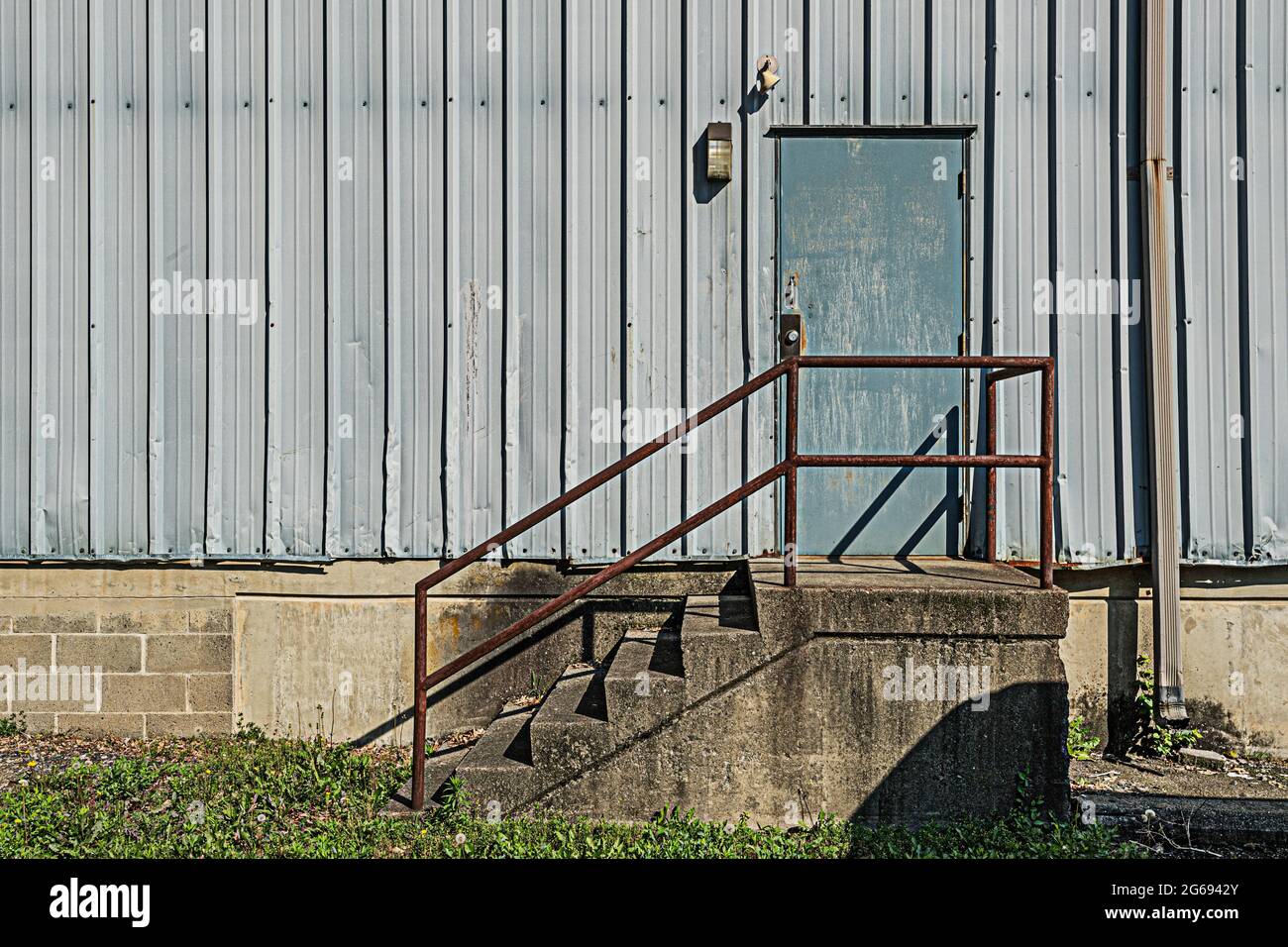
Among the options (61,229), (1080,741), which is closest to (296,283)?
(61,229)

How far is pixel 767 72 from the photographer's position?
5.36m

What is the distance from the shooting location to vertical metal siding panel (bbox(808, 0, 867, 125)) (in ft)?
17.9

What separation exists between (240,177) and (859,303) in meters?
3.61

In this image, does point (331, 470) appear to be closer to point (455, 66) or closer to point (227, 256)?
point (227, 256)

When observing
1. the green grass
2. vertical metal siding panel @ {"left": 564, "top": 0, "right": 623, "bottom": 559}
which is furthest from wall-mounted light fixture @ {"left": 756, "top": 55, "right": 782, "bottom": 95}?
the green grass

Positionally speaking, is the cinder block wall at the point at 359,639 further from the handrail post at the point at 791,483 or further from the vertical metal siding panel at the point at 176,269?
the handrail post at the point at 791,483

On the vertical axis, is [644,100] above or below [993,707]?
above

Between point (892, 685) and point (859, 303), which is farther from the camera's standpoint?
point (859, 303)

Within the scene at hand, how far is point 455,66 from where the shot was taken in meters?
5.49

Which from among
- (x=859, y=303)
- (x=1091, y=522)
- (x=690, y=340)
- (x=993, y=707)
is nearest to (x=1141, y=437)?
(x=1091, y=522)

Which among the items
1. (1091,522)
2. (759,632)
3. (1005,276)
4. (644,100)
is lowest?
(759,632)

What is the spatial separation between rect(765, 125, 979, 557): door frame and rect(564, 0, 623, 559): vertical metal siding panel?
2.87ft

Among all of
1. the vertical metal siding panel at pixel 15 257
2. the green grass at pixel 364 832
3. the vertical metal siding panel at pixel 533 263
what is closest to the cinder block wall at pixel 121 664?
the vertical metal siding panel at pixel 15 257
